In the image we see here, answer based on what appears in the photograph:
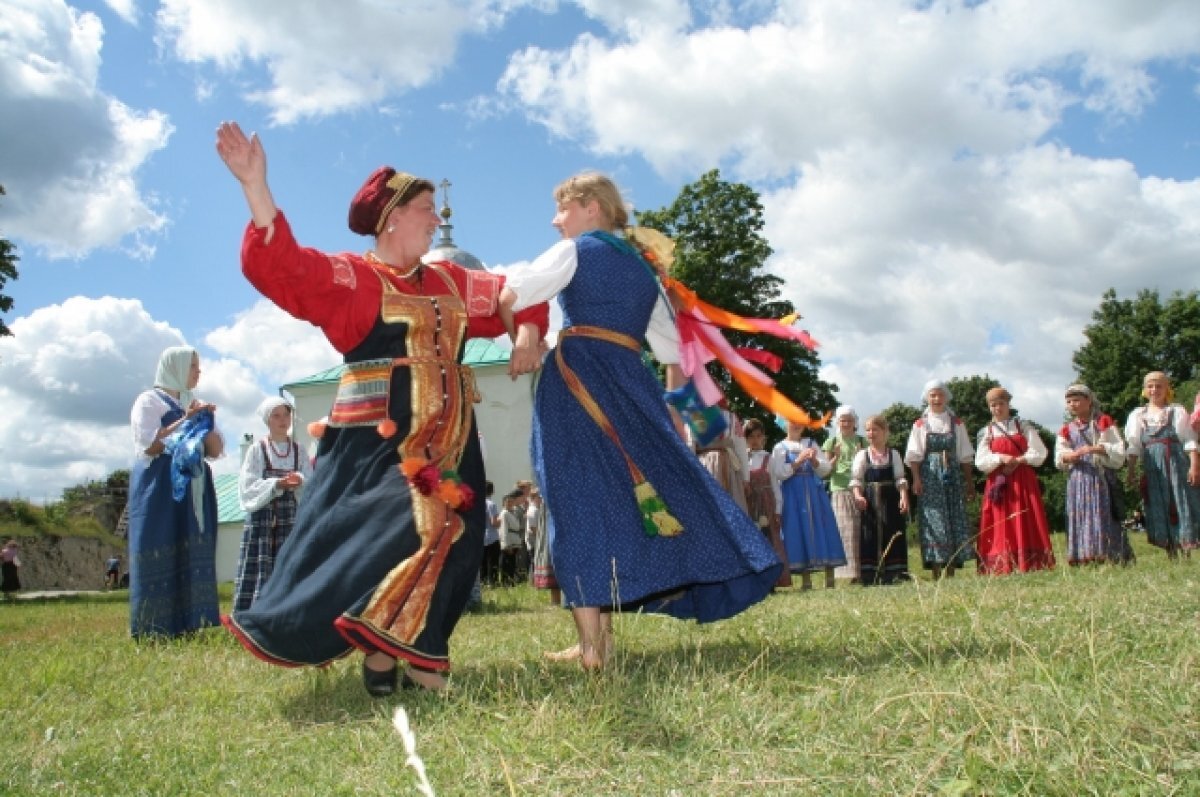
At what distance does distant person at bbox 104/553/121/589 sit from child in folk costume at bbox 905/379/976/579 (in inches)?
1127

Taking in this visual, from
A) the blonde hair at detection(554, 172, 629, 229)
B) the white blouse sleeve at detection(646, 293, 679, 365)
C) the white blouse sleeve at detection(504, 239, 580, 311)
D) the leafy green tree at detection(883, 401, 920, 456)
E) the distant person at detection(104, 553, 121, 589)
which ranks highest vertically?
the leafy green tree at detection(883, 401, 920, 456)

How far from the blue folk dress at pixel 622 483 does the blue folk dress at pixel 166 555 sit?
3822 mm

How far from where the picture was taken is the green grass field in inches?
85.6

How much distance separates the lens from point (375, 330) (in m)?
3.99

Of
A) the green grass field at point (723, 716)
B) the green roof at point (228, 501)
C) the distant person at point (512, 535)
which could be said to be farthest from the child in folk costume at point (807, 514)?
the green roof at point (228, 501)

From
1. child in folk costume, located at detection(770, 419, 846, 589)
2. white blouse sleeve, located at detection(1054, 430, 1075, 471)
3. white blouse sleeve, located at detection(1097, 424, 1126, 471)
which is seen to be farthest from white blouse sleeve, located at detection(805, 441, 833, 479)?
white blouse sleeve, located at detection(1097, 424, 1126, 471)

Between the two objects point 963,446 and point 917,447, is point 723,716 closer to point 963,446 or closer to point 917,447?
point 917,447

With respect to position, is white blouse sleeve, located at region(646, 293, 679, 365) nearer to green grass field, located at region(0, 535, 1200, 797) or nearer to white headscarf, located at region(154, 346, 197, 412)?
green grass field, located at region(0, 535, 1200, 797)

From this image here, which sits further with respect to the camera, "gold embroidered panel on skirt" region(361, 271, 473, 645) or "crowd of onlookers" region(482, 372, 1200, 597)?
"crowd of onlookers" region(482, 372, 1200, 597)

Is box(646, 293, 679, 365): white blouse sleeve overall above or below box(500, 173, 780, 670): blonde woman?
above

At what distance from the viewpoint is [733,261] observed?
29.9 metres

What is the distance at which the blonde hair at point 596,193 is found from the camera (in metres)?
4.27

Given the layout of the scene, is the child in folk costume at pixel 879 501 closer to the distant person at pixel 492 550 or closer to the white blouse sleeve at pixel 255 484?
the white blouse sleeve at pixel 255 484

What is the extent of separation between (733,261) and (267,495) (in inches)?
940
